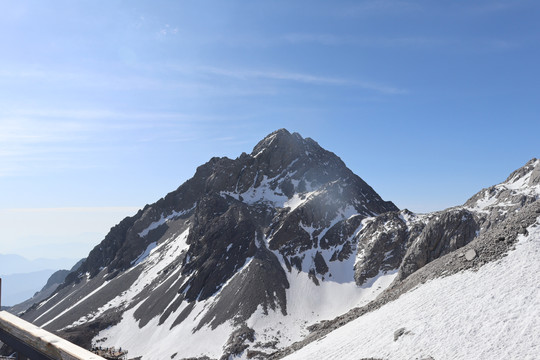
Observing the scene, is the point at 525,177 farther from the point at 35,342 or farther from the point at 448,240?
the point at 35,342

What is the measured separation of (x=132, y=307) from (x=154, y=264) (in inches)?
1209

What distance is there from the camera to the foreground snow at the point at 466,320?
19.7 metres

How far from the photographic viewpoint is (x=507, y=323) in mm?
20531

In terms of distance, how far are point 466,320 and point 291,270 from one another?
335ft

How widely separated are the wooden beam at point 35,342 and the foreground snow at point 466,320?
21571mm

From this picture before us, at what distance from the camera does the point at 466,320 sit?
73.0 ft

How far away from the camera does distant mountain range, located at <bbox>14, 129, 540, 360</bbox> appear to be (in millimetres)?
27688

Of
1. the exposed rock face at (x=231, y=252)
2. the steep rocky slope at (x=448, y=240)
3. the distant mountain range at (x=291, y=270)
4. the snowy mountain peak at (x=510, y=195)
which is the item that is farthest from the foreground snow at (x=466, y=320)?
the snowy mountain peak at (x=510, y=195)

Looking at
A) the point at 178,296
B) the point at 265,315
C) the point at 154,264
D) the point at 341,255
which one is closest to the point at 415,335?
the point at 265,315

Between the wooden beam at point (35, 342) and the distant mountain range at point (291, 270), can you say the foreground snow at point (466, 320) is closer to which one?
the distant mountain range at point (291, 270)

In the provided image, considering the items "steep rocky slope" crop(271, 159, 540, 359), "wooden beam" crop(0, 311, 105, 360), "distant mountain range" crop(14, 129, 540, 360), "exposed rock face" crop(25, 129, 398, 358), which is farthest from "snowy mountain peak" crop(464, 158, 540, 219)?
"wooden beam" crop(0, 311, 105, 360)

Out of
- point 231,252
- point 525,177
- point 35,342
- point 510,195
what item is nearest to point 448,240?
point 510,195

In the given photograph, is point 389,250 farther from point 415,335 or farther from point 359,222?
point 415,335

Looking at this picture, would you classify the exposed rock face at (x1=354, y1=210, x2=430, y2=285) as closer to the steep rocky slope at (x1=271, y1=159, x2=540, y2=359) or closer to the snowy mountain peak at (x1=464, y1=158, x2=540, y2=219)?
the steep rocky slope at (x1=271, y1=159, x2=540, y2=359)
